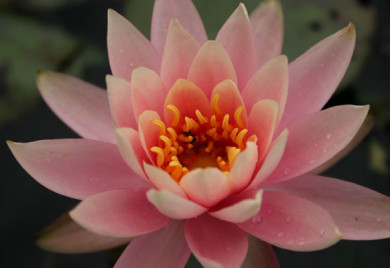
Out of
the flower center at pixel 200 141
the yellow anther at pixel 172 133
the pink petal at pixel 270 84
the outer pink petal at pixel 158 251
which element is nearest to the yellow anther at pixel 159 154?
the flower center at pixel 200 141

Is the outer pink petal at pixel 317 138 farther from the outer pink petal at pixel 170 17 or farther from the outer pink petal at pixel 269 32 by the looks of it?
the outer pink petal at pixel 170 17

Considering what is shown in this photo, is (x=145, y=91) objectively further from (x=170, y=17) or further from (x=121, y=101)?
(x=170, y=17)

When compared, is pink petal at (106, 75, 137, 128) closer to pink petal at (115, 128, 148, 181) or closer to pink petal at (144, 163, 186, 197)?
pink petal at (115, 128, 148, 181)

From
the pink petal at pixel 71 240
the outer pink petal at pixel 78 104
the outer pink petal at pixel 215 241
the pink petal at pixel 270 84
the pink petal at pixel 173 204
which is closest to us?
the pink petal at pixel 173 204

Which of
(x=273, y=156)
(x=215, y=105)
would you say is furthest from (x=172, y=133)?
(x=273, y=156)

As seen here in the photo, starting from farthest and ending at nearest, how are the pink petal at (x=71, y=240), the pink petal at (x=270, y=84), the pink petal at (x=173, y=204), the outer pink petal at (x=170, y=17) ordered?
the outer pink petal at (x=170, y=17)
the pink petal at (x=71, y=240)
the pink petal at (x=270, y=84)
the pink petal at (x=173, y=204)

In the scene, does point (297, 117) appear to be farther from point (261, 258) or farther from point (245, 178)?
point (261, 258)

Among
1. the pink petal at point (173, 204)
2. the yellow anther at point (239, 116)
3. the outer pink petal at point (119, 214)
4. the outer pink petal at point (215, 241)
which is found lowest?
the outer pink petal at point (215, 241)
